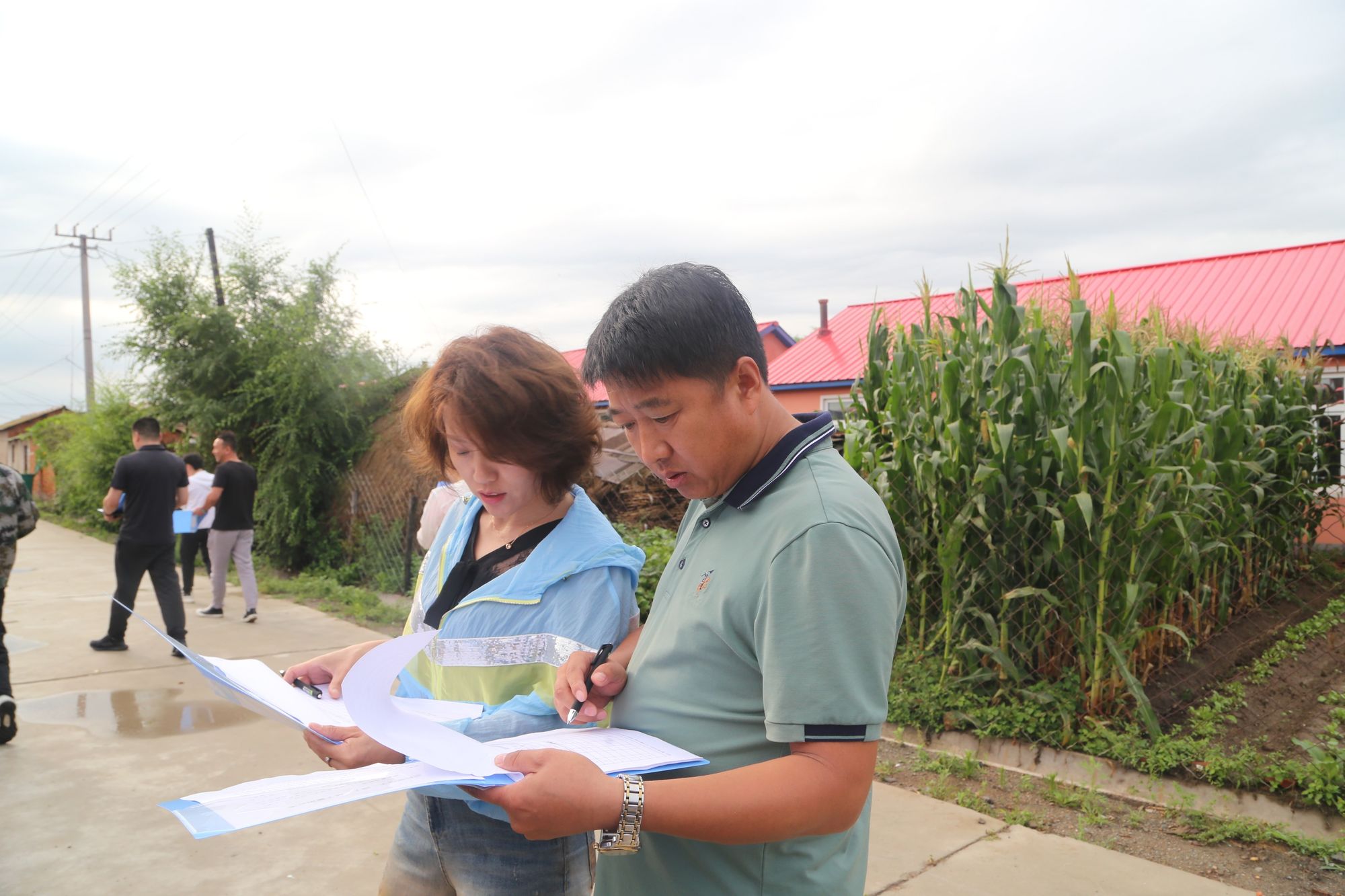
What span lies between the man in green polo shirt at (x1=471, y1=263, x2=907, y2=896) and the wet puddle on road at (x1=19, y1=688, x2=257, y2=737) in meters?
4.61

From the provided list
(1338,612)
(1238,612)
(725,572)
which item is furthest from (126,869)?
(1338,612)

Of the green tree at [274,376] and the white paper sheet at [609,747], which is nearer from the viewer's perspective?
the white paper sheet at [609,747]

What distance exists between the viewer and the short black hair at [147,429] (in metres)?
6.95

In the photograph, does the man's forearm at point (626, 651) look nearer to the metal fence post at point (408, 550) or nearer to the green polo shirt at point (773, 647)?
the green polo shirt at point (773, 647)

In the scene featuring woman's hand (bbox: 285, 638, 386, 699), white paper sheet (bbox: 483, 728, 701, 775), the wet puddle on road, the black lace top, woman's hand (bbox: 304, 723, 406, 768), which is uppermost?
the black lace top

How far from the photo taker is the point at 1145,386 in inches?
177

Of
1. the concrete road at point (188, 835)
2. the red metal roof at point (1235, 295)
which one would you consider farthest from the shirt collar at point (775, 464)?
the red metal roof at point (1235, 295)

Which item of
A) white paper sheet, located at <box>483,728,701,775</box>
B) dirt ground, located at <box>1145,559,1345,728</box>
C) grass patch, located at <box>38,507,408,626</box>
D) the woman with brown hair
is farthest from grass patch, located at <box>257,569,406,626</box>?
white paper sheet, located at <box>483,728,701,775</box>

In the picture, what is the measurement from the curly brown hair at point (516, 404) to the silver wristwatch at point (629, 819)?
0.76 m

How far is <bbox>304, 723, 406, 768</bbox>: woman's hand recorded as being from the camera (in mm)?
1301

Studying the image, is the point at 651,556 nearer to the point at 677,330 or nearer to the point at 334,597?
the point at 334,597

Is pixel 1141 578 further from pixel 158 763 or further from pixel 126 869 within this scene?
pixel 158 763

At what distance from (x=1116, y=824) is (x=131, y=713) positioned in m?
5.23

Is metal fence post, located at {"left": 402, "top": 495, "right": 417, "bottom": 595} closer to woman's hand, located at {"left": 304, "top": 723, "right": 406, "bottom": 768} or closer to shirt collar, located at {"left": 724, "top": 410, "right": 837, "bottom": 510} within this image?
woman's hand, located at {"left": 304, "top": 723, "right": 406, "bottom": 768}
